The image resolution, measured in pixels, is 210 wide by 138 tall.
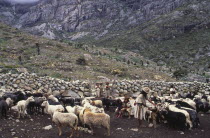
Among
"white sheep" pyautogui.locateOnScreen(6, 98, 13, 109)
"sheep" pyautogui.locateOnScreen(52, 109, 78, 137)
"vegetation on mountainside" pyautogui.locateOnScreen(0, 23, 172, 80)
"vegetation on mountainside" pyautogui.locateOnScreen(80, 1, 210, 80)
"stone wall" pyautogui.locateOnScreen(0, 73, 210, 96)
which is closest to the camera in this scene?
"sheep" pyautogui.locateOnScreen(52, 109, 78, 137)

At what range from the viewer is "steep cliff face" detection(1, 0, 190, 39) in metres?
120

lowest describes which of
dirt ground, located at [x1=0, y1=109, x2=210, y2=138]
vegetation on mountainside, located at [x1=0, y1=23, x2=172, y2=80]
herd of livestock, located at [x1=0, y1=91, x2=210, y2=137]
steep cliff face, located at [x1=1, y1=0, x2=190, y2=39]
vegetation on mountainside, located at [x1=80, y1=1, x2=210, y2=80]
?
dirt ground, located at [x1=0, y1=109, x2=210, y2=138]

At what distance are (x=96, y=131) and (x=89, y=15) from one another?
147 meters

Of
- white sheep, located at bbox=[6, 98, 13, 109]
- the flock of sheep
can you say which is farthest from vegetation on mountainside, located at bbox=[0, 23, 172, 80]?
the flock of sheep

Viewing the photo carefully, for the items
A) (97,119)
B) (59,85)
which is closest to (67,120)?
(97,119)

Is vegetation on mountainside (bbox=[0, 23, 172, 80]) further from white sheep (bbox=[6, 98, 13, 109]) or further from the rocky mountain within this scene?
white sheep (bbox=[6, 98, 13, 109])

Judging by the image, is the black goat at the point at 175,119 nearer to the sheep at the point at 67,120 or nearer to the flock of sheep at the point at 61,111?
the flock of sheep at the point at 61,111

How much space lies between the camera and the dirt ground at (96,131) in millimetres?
9578

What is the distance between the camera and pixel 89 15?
15262cm

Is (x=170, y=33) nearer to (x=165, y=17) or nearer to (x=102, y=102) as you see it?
(x=165, y=17)

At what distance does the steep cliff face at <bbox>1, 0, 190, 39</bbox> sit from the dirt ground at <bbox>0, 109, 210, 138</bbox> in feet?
333

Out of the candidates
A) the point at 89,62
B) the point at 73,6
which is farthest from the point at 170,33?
the point at 73,6

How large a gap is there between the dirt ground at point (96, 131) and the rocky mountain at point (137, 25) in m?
23.8

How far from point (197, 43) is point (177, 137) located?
6067 cm
